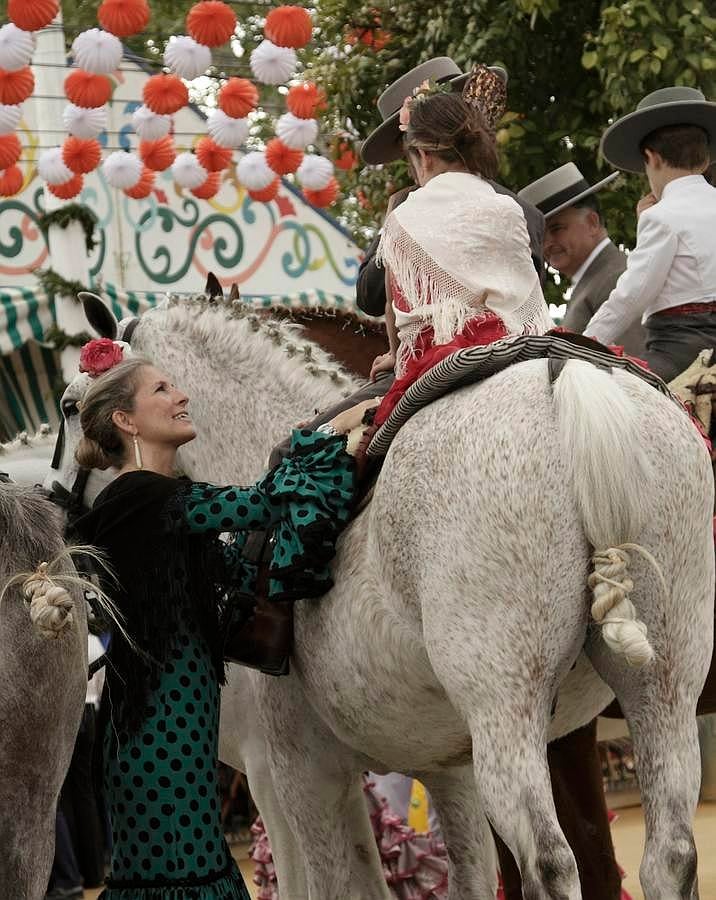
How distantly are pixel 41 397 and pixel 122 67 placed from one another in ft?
9.58

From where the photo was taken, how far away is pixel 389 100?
5.38 m

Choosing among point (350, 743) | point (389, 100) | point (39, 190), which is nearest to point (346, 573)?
point (350, 743)

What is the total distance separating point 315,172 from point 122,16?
199cm

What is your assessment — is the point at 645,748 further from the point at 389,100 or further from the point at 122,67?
the point at 122,67

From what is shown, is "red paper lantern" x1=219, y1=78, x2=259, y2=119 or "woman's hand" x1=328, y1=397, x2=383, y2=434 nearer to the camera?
"woman's hand" x1=328, y1=397, x2=383, y2=434

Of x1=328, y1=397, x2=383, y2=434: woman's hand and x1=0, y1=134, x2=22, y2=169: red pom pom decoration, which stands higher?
x1=0, y1=134, x2=22, y2=169: red pom pom decoration

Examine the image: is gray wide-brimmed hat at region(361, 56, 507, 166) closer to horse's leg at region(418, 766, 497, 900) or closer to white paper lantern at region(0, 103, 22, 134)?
horse's leg at region(418, 766, 497, 900)

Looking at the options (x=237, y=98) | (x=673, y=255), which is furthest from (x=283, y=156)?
(x=673, y=255)

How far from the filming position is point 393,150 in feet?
17.6

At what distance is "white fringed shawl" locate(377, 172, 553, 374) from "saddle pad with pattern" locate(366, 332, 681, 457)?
11.0 inches

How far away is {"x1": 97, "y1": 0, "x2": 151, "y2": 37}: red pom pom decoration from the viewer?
9.85 m

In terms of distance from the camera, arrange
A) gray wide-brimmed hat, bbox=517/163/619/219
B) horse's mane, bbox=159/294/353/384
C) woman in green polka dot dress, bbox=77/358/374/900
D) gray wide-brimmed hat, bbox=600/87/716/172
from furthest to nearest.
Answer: gray wide-brimmed hat, bbox=517/163/619/219 → gray wide-brimmed hat, bbox=600/87/716/172 → horse's mane, bbox=159/294/353/384 → woman in green polka dot dress, bbox=77/358/374/900

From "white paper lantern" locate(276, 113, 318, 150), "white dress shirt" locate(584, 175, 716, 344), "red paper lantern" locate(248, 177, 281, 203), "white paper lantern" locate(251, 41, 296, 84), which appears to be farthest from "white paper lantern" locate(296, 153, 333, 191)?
"white dress shirt" locate(584, 175, 716, 344)

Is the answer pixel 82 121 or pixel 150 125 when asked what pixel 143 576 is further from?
pixel 150 125
